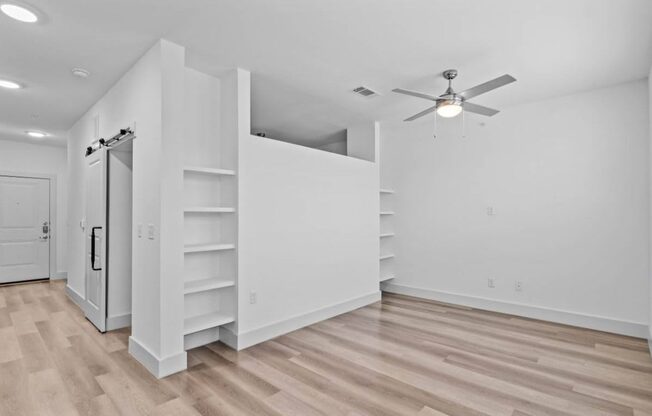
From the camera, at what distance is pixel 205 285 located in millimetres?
3211

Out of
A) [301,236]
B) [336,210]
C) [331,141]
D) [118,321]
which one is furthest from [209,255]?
[331,141]

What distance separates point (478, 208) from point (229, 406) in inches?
160

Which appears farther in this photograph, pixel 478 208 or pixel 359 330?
pixel 478 208

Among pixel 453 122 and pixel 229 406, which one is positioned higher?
pixel 453 122

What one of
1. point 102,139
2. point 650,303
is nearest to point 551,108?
point 650,303

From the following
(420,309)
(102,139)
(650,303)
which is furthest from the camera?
(420,309)

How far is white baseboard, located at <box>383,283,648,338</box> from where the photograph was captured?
370cm

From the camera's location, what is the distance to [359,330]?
3.88 m

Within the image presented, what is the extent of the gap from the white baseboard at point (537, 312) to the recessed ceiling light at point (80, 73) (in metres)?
5.05

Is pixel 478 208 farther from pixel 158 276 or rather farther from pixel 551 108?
pixel 158 276

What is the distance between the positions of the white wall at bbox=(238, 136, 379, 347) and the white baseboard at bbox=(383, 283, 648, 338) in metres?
0.85

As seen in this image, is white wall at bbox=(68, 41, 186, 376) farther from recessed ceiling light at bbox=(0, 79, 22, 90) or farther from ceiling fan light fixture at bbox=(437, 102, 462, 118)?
ceiling fan light fixture at bbox=(437, 102, 462, 118)

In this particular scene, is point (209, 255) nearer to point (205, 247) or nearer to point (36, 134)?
point (205, 247)

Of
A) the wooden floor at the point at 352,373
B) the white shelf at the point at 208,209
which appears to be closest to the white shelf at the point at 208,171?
the white shelf at the point at 208,209
